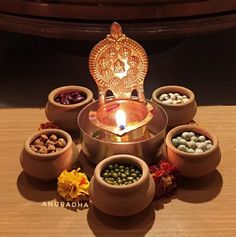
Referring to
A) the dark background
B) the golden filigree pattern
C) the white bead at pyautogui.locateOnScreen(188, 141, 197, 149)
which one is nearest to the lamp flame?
the golden filigree pattern

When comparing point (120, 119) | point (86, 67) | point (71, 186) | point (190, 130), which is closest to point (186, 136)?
point (190, 130)

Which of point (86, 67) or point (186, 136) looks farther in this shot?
point (86, 67)

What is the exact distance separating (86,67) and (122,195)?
157cm

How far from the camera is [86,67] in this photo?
2568 millimetres

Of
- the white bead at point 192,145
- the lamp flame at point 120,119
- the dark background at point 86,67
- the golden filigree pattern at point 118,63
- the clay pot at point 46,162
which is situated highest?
the golden filigree pattern at point 118,63

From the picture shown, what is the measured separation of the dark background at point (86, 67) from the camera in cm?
235

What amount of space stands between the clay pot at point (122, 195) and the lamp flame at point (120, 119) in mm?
180

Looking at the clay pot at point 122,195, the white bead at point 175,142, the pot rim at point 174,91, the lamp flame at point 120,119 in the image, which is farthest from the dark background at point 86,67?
the clay pot at point 122,195

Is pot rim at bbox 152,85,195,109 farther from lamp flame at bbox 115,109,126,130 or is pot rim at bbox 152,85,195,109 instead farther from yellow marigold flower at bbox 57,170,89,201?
yellow marigold flower at bbox 57,170,89,201

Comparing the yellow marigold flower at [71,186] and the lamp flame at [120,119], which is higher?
the lamp flame at [120,119]

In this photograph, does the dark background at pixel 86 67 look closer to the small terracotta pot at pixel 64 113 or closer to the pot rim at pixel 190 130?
the small terracotta pot at pixel 64 113

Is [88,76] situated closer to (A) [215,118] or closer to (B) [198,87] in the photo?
(B) [198,87]

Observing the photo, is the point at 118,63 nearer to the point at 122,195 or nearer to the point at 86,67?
the point at 122,195

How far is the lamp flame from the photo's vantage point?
1283 mm
